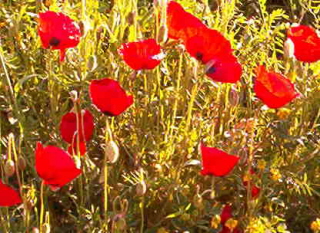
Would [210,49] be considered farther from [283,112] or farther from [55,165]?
[55,165]

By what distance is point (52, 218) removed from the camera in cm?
148

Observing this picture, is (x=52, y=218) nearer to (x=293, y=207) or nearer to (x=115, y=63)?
(x=115, y=63)

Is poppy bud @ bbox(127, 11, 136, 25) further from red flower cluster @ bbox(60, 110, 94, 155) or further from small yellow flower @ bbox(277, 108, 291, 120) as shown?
small yellow flower @ bbox(277, 108, 291, 120)

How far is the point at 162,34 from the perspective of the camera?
4.47 feet

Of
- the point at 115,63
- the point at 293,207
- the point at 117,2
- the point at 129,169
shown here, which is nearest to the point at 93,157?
the point at 129,169

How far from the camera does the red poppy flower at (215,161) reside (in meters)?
1.27

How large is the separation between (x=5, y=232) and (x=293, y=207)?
0.65 meters

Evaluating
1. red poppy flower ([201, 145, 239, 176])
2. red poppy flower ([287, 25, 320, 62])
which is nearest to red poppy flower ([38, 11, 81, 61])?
red poppy flower ([201, 145, 239, 176])

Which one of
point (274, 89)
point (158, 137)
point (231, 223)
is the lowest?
point (231, 223)

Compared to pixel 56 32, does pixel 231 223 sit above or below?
below

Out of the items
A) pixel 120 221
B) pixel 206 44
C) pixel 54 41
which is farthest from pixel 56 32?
pixel 120 221

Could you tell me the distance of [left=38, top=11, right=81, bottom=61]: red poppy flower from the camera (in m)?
1.34

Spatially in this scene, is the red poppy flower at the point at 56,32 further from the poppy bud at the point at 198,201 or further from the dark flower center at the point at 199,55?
the poppy bud at the point at 198,201

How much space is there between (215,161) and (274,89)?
168 millimetres
